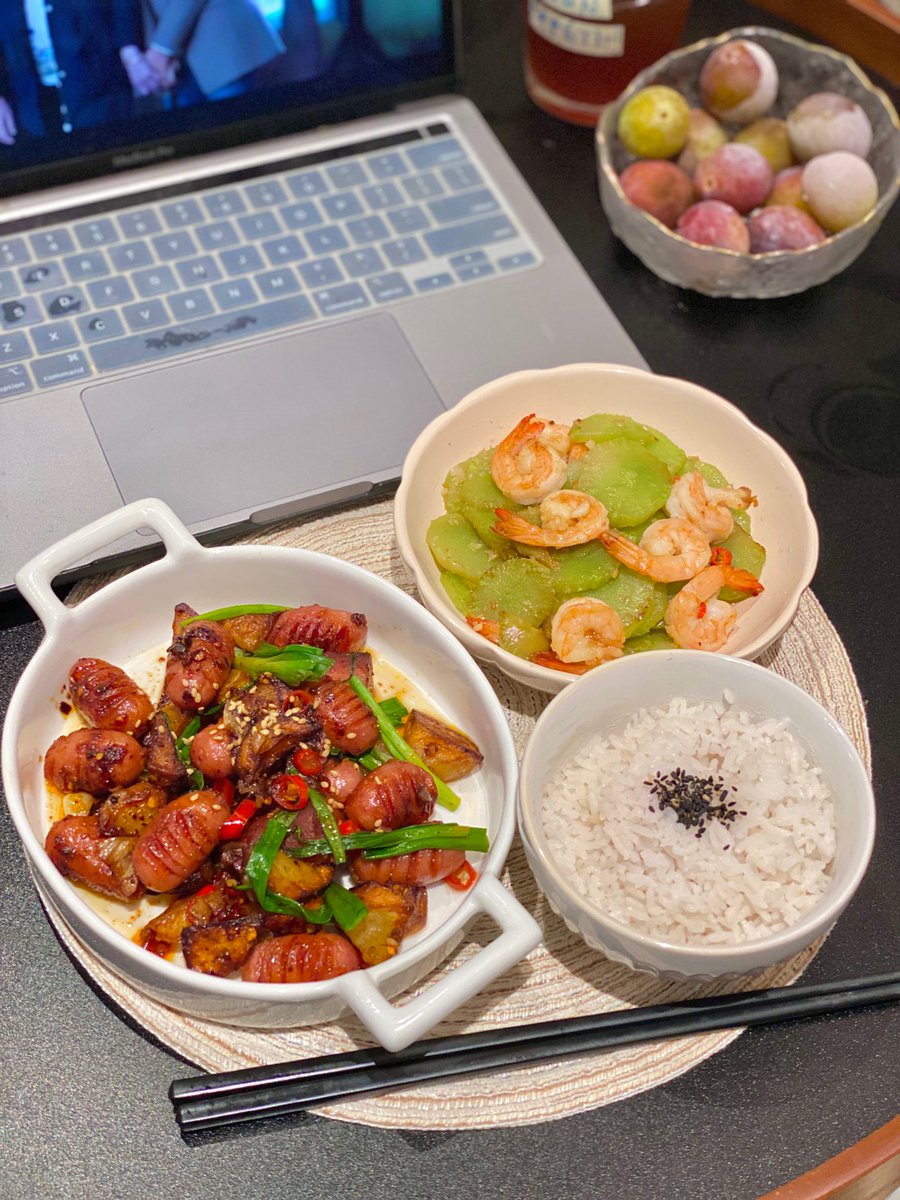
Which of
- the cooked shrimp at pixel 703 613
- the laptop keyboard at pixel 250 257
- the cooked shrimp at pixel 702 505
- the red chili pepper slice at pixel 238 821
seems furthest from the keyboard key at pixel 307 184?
the red chili pepper slice at pixel 238 821

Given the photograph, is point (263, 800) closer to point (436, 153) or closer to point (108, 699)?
point (108, 699)

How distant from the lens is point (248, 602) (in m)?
1.28

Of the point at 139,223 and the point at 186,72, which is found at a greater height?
the point at 186,72

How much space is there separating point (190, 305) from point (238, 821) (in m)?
0.76

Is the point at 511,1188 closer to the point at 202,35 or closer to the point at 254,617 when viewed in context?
the point at 254,617

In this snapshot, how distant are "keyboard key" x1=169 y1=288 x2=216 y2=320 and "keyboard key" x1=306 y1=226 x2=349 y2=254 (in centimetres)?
17

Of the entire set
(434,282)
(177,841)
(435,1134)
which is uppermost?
(434,282)

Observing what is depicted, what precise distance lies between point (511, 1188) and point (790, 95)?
155cm

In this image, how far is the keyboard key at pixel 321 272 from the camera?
1555mm

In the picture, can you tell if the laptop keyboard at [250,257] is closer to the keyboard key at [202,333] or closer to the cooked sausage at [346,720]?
the keyboard key at [202,333]

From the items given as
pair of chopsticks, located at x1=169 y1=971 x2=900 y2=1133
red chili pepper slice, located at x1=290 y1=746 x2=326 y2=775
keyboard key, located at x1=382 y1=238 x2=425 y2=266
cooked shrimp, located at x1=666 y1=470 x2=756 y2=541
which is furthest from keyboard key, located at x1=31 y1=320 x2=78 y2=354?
pair of chopsticks, located at x1=169 y1=971 x2=900 y2=1133

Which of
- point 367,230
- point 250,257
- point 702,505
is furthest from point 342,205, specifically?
point 702,505

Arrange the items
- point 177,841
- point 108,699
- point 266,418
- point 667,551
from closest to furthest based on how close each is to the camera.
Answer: point 177,841, point 108,699, point 667,551, point 266,418

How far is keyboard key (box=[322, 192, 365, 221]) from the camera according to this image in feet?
5.31
